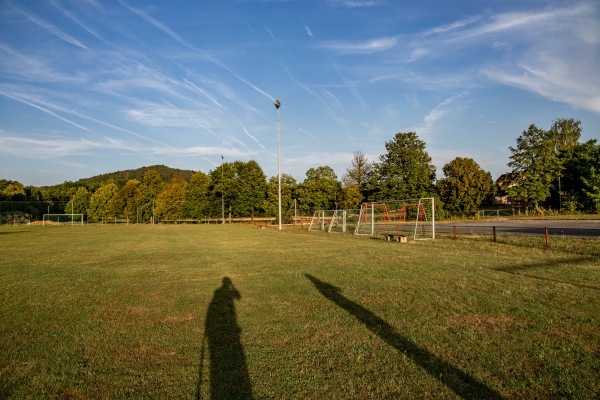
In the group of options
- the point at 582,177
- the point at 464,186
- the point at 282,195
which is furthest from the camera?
the point at 282,195

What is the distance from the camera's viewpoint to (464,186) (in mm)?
62281

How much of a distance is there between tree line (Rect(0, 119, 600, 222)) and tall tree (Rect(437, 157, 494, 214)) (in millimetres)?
161

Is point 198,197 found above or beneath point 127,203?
above

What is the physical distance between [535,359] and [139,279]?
9.12 metres

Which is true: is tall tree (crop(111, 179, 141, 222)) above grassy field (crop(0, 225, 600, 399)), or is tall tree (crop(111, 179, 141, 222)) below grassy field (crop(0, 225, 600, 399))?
above

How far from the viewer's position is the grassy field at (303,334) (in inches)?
151

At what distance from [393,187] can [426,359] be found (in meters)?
60.8

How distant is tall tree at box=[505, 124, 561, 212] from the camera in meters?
54.0

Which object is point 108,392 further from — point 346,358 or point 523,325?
point 523,325

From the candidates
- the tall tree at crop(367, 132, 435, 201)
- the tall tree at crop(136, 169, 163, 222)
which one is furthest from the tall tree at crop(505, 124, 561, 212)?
the tall tree at crop(136, 169, 163, 222)

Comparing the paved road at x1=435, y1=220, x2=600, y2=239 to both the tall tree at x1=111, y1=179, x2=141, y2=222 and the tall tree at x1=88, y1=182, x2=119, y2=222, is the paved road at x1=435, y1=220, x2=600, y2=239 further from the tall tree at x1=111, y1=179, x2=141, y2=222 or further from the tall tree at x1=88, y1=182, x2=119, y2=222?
the tall tree at x1=88, y1=182, x2=119, y2=222

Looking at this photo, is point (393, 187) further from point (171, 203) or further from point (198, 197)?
point (171, 203)

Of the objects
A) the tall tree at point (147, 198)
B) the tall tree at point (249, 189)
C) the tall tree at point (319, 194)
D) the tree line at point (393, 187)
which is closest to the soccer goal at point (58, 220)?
the tree line at point (393, 187)

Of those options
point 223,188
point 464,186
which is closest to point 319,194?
point 223,188
